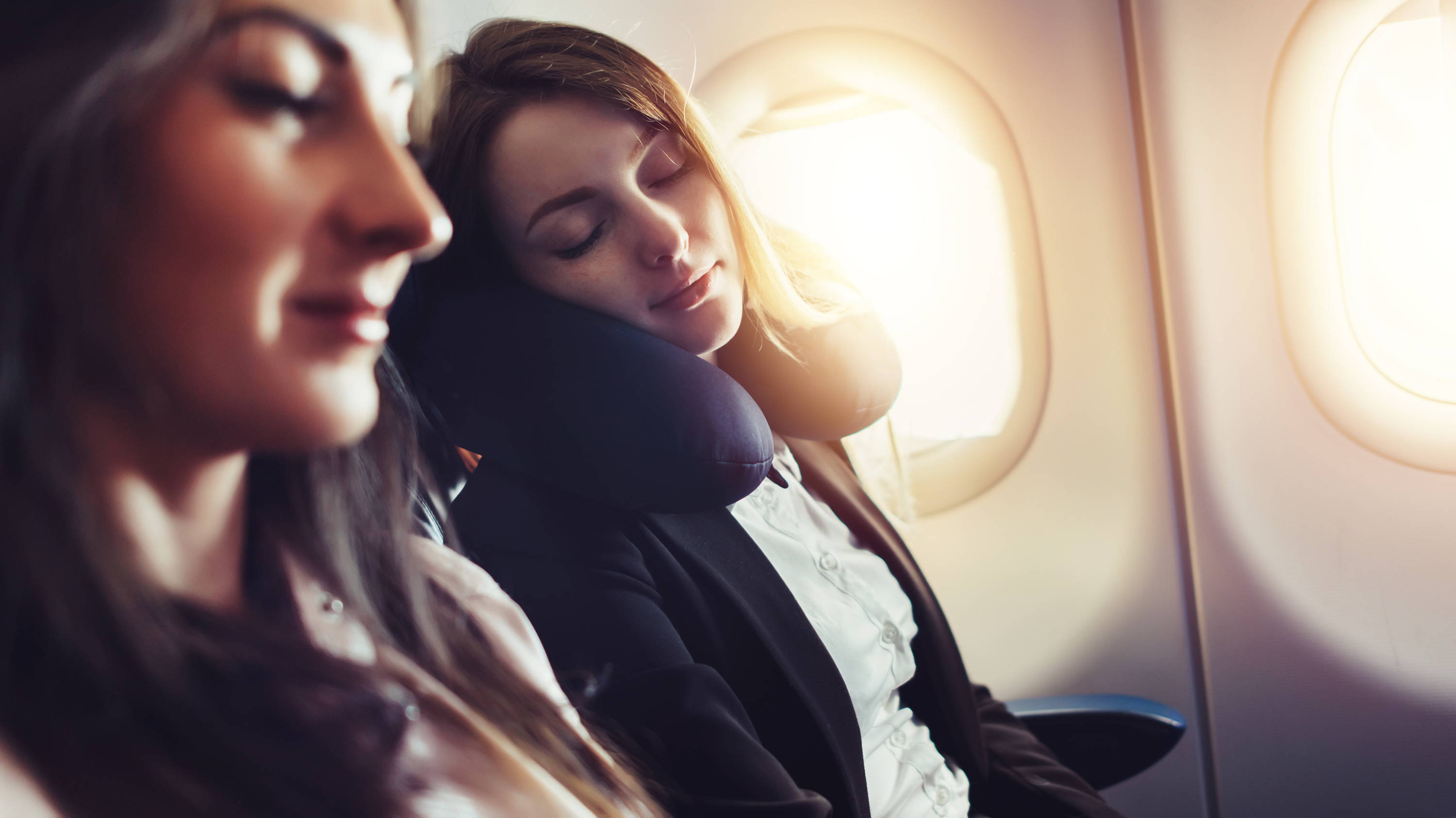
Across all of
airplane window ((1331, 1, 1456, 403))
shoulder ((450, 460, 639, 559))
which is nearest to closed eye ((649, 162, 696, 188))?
shoulder ((450, 460, 639, 559))

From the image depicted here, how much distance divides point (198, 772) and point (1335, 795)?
1.73 m

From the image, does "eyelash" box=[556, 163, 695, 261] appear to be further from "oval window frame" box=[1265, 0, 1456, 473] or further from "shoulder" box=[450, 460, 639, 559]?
"oval window frame" box=[1265, 0, 1456, 473]

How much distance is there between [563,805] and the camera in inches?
18.4

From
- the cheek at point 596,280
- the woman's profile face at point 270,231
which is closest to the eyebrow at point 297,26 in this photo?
the woman's profile face at point 270,231

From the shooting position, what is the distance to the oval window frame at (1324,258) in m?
1.13

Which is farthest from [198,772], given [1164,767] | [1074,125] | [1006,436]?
[1164,767]

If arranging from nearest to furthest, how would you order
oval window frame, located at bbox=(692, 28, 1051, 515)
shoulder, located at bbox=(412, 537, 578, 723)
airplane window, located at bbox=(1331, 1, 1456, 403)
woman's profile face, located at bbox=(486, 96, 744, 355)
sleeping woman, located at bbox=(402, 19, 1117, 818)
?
shoulder, located at bbox=(412, 537, 578, 723), sleeping woman, located at bbox=(402, 19, 1117, 818), woman's profile face, located at bbox=(486, 96, 744, 355), airplane window, located at bbox=(1331, 1, 1456, 403), oval window frame, located at bbox=(692, 28, 1051, 515)

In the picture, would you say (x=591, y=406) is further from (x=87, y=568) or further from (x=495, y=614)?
(x=87, y=568)

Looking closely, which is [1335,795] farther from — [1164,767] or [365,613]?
[365,613]

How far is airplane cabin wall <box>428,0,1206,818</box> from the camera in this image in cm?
128

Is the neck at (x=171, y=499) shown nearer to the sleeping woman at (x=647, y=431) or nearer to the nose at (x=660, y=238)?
the sleeping woman at (x=647, y=431)

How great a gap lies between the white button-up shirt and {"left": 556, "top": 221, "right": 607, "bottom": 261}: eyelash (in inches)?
13.1

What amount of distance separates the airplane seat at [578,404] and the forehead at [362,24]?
312 millimetres

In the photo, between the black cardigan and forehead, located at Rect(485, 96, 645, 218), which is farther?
forehead, located at Rect(485, 96, 645, 218)
